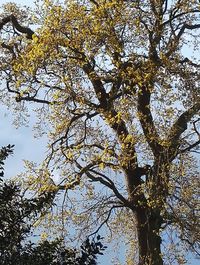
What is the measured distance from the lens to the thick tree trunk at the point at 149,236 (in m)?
13.6

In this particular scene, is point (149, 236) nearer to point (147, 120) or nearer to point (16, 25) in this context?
point (147, 120)

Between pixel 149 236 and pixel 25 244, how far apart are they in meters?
9.27

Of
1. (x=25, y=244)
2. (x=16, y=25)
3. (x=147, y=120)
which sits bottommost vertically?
(x=25, y=244)

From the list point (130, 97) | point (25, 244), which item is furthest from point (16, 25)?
point (25, 244)

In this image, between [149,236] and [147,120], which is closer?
[147,120]

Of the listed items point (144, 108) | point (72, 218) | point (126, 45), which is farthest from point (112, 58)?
point (72, 218)

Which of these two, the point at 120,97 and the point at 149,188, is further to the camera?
the point at 120,97

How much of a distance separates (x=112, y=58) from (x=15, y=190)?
753 centimetres

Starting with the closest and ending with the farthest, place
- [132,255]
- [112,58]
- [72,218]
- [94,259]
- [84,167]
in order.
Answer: [94,259], [112,58], [84,167], [72,218], [132,255]

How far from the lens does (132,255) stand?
17016 millimetres

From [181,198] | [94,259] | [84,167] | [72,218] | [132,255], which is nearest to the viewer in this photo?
[94,259]

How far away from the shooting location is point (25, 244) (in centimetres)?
512

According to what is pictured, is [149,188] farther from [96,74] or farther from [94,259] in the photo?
[94,259]

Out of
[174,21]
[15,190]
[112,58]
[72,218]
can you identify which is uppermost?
[174,21]
